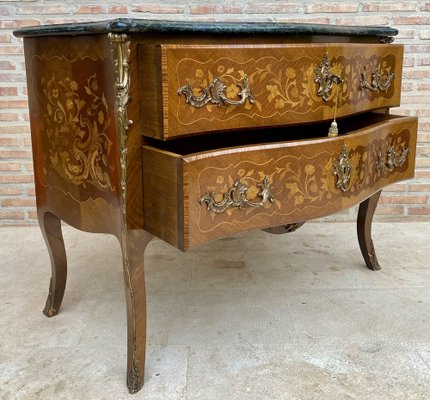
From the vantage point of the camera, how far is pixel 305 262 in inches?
80.2

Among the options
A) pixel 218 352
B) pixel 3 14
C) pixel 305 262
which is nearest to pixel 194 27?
pixel 218 352

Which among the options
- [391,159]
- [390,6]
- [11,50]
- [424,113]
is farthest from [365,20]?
[11,50]

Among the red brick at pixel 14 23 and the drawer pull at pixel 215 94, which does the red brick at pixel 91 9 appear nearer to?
the red brick at pixel 14 23

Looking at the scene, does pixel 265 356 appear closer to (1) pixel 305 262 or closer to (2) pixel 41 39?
(1) pixel 305 262

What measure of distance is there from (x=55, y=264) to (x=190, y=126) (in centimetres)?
78

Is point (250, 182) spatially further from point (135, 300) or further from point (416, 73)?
point (416, 73)

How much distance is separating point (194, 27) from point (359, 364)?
898 millimetres

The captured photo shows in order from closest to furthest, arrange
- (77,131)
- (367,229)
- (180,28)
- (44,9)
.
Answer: (180,28), (77,131), (367,229), (44,9)

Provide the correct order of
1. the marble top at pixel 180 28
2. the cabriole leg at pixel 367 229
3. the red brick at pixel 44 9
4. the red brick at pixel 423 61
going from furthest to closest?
the red brick at pixel 423 61
the red brick at pixel 44 9
the cabriole leg at pixel 367 229
the marble top at pixel 180 28

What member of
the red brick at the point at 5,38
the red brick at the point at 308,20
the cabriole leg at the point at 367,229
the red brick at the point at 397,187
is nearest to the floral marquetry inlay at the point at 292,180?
the cabriole leg at the point at 367,229

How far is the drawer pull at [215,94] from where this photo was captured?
3.41 feet

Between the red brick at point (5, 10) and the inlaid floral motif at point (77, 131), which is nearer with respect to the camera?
the inlaid floral motif at point (77, 131)

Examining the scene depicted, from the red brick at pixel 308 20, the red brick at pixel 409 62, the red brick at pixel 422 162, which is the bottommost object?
the red brick at pixel 422 162

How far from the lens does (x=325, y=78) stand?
123 cm
